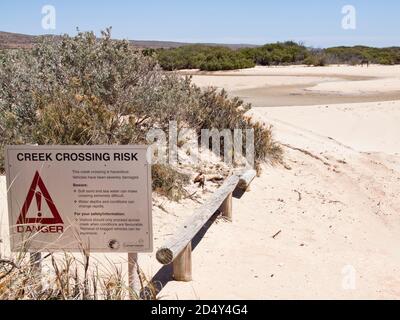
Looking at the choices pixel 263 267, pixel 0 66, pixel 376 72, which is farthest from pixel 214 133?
pixel 376 72

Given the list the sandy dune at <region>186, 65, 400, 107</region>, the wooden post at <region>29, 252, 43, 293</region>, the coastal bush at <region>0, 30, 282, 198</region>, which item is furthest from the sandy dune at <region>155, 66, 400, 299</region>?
the sandy dune at <region>186, 65, 400, 107</region>

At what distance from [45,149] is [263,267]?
263 centimetres

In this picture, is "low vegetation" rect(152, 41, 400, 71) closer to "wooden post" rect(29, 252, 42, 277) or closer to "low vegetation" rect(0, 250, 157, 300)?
"wooden post" rect(29, 252, 42, 277)

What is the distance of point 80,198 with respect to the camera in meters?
3.77

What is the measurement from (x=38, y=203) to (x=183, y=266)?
1.62m

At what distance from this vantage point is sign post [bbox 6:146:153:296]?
12.2 ft

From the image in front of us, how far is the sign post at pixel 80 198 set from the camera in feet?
12.2

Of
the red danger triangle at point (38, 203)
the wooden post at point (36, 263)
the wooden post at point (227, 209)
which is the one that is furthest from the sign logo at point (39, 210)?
the wooden post at point (227, 209)

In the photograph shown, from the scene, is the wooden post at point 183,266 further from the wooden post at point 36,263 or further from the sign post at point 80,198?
the wooden post at point 36,263

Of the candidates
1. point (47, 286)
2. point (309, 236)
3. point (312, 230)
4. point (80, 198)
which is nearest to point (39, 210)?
point (80, 198)

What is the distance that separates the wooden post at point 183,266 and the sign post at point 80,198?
46.5 inches

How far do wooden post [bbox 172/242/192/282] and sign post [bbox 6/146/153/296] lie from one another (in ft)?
3.88

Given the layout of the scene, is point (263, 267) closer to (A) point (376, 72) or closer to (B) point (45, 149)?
(B) point (45, 149)

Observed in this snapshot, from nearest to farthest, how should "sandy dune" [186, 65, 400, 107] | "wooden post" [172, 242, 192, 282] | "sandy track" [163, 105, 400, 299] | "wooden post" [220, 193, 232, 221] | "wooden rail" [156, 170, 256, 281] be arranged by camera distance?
"wooden rail" [156, 170, 256, 281] → "wooden post" [172, 242, 192, 282] → "sandy track" [163, 105, 400, 299] → "wooden post" [220, 193, 232, 221] → "sandy dune" [186, 65, 400, 107]
